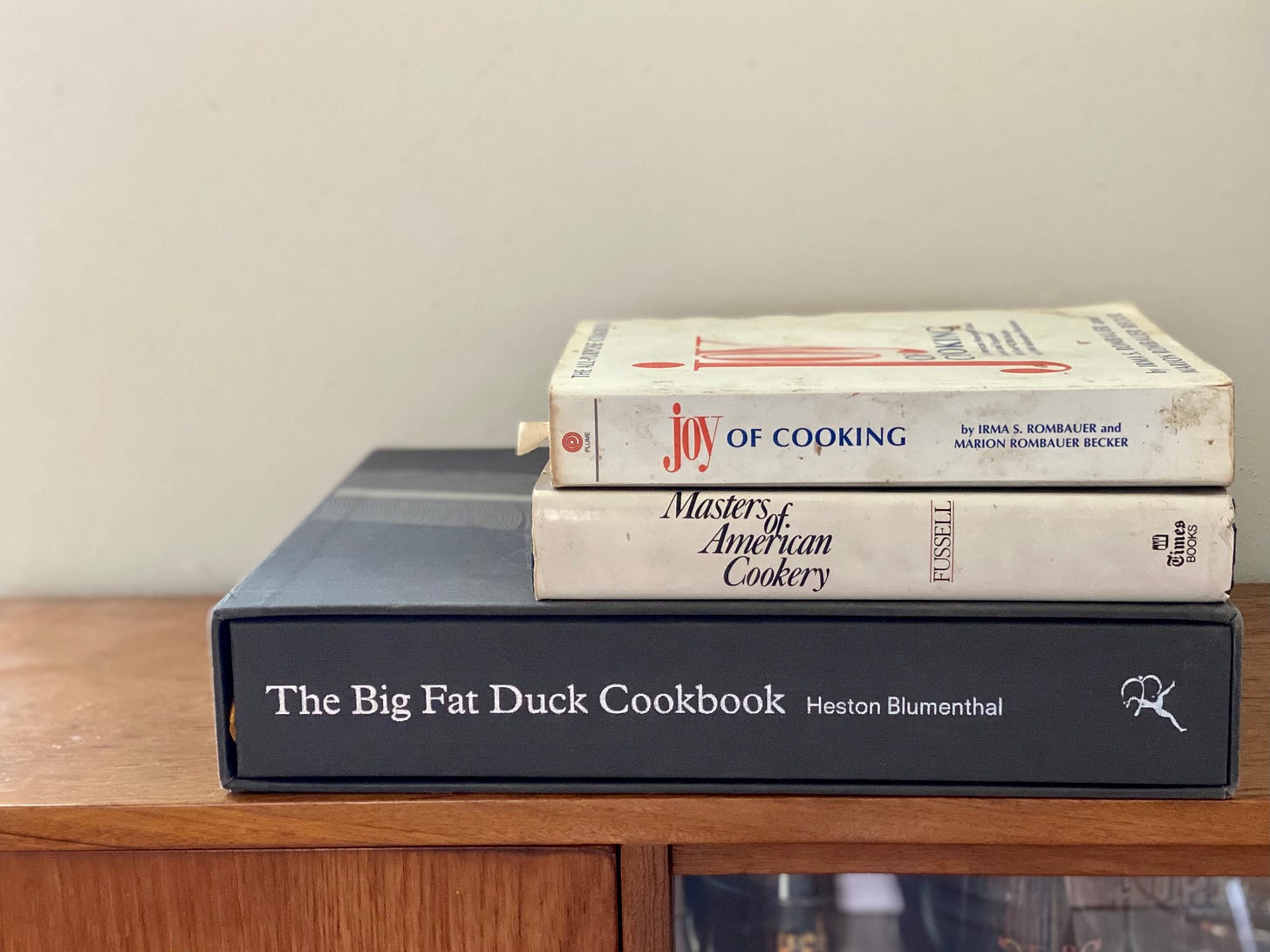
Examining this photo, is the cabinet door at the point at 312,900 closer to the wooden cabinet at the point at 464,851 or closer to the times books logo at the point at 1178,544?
the wooden cabinet at the point at 464,851

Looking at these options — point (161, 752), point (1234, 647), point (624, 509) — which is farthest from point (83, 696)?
point (1234, 647)

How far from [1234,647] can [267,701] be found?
17.8 inches

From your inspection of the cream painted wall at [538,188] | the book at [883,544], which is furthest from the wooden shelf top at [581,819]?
the cream painted wall at [538,188]

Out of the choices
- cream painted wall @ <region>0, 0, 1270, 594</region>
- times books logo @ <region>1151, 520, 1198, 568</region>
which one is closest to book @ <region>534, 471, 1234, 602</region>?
times books logo @ <region>1151, 520, 1198, 568</region>

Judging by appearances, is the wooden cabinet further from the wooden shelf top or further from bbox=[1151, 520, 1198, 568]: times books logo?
bbox=[1151, 520, 1198, 568]: times books logo

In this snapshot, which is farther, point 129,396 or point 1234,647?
point 129,396

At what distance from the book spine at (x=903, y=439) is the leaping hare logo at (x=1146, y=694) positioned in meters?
0.09

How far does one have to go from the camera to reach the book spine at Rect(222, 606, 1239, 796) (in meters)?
0.56

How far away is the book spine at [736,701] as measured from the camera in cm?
56

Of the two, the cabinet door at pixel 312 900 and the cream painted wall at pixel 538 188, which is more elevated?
the cream painted wall at pixel 538 188

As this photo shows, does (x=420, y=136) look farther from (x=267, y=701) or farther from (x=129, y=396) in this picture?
(x=267, y=701)

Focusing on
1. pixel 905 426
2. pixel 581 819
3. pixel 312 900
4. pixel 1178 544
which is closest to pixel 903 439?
pixel 905 426

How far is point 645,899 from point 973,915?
0.63 feet

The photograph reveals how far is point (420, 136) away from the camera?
831 millimetres
